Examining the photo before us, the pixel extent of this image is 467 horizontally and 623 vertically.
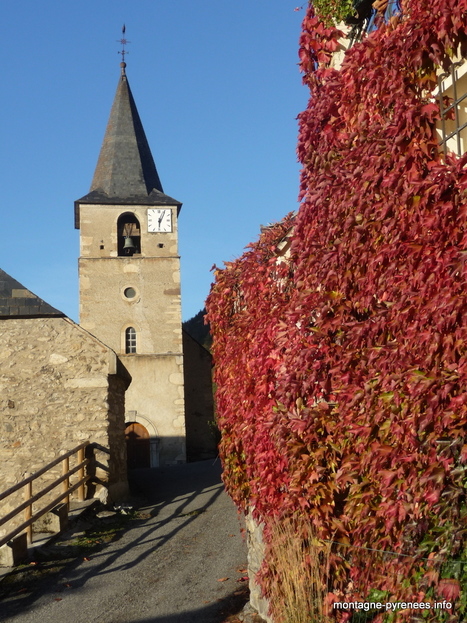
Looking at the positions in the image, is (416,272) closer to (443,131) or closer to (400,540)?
(443,131)

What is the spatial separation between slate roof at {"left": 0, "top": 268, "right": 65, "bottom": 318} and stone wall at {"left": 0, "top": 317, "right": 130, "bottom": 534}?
10 centimetres

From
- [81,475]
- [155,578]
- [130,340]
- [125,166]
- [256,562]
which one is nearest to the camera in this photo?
[256,562]

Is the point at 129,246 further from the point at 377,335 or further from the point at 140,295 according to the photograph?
the point at 377,335

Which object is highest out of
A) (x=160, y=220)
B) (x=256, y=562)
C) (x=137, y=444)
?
(x=160, y=220)

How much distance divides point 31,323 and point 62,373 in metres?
1.10

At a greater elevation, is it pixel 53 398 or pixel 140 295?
pixel 140 295

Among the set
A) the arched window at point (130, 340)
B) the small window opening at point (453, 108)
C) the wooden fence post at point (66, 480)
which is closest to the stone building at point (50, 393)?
the wooden fence post at point (66, 480)

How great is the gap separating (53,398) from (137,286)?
52.1 ft

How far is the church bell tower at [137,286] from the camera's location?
86.0ft

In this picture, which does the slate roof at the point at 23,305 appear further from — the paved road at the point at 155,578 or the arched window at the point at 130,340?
the arched window at the point at 130,340

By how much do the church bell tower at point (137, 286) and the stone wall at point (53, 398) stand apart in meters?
13.6

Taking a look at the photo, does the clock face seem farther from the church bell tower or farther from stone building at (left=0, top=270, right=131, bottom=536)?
stone building at (left=0, top=270, right=131, bottom=536)

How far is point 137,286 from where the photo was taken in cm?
2781

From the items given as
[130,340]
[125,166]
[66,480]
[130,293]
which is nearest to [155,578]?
[66,480]
